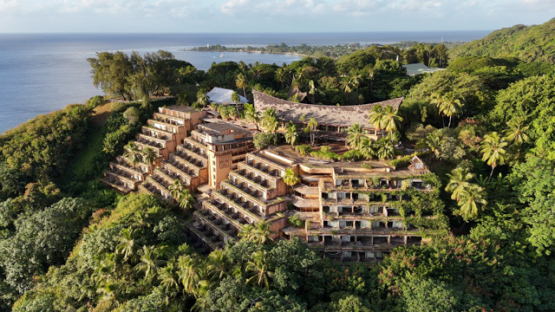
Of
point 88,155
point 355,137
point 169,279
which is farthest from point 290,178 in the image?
point 88,155

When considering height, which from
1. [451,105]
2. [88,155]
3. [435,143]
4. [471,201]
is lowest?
[88,155]

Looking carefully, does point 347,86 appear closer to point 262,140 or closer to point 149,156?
A: point 262,140

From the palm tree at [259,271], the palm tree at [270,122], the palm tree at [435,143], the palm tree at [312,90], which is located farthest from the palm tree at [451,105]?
the palm tree at [259,271]

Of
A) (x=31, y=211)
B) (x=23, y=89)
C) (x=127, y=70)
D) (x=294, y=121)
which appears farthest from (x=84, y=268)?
(x=23, y=89)

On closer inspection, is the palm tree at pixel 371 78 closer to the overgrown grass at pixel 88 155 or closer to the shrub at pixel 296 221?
the shrub at pixel 296 221

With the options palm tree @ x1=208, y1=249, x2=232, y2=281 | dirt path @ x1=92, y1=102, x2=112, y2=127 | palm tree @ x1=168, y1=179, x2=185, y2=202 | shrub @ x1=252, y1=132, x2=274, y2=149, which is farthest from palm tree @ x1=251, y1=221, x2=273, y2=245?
dirt path @ x1=92, y1=102, x2=112, y2=127

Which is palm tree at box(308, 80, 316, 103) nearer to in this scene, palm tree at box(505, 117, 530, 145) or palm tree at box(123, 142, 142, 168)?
palm tree at box(123, 142, 142, 168)

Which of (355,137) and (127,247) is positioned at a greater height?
(355,137)
